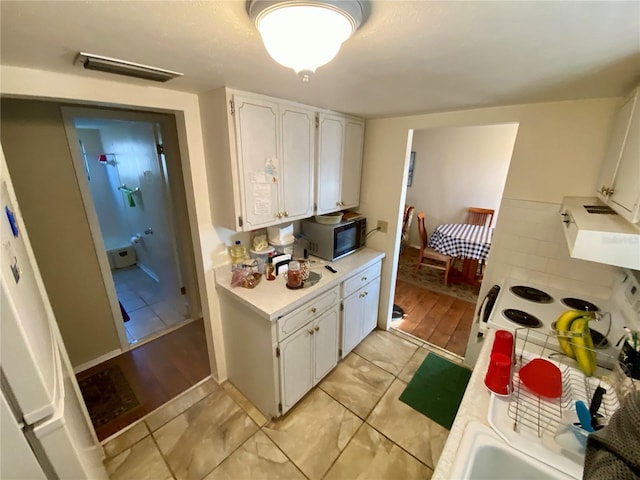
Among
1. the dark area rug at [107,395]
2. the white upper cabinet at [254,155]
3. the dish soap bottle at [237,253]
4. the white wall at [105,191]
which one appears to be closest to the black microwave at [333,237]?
the white upper cabinet at [254,155]

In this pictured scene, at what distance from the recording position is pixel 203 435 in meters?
1.74

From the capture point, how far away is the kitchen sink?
80 centimetres

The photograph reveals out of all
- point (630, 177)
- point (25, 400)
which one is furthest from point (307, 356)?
point (630, 177)

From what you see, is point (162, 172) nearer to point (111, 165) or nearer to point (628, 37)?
point (111, 165)

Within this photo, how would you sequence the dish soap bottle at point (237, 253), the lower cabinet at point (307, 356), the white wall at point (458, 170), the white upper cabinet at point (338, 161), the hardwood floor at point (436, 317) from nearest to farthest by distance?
the lower cabinet at point (307, 356), the dish soap bottle at point (237, 253), the white upper cabinet at point (338, 161), the hardwood floor at point (436, 317), the white wall at point (458, 170)

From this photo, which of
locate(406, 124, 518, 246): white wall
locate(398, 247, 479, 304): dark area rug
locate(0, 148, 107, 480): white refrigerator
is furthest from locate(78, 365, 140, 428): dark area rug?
locate(406, 124, 518, 246): white wall

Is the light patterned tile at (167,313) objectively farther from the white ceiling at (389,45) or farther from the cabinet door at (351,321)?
the white ceiling at (389,45)

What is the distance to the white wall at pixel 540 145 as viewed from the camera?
60.7 inches

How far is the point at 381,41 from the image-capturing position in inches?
32.6

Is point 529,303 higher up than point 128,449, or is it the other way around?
point 529,303

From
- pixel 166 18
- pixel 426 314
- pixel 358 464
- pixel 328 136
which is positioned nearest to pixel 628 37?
pixel 166 18

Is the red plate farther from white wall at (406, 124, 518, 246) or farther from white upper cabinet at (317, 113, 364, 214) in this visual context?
white wall at (406, 124, 518, 246)

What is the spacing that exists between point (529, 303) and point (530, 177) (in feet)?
2.75

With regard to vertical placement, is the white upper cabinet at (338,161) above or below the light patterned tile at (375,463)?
above
